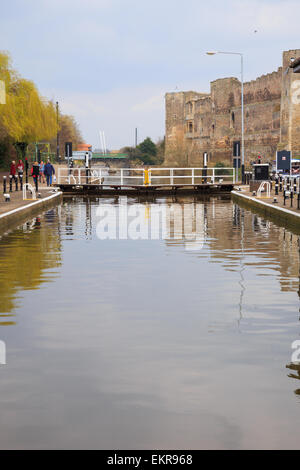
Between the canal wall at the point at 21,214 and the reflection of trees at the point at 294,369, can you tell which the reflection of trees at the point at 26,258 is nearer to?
the canal wall at the point at 21,214

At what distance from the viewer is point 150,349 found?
6996 mm

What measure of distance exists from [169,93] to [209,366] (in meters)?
115

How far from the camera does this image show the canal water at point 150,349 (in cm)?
491

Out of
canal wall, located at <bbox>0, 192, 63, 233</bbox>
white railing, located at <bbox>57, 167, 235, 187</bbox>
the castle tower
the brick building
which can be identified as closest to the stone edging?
white railing, located at <bbox>57, 167, 235, 187</bbox>

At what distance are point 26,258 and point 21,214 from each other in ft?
32.8

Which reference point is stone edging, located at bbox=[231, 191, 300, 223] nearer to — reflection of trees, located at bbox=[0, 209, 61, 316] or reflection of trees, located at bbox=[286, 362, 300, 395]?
reflection of trees, located at bbox=[0, 209, 61, 316]

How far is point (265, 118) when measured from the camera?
293ft

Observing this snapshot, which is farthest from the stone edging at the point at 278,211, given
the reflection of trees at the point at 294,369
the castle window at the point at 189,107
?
the castle window at the point at 189,107

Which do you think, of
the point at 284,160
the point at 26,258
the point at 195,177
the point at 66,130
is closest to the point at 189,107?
the point at 66,130

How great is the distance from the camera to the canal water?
4.91 m

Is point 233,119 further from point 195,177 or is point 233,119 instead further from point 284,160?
point 284,160

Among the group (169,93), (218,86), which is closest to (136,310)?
(218,86)

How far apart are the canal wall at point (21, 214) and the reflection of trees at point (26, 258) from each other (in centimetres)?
41
